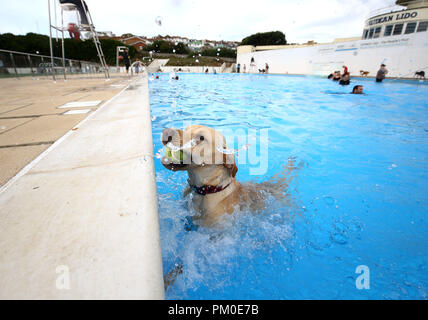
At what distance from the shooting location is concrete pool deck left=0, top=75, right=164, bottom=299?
0.81 m

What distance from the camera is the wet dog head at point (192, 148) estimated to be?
1.55 meters

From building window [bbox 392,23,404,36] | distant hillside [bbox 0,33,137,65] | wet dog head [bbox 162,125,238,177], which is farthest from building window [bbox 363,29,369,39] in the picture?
wet dog head [bbox 162,125,238,177]

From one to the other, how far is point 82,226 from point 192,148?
839mm

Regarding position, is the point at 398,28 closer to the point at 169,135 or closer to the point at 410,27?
the point at 410,27

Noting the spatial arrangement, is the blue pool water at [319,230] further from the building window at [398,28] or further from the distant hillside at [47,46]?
the distant hillside at [47,46]

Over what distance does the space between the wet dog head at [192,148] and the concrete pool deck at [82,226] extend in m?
0.23

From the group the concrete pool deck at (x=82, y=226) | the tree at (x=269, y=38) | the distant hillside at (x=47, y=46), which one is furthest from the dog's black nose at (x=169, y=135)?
the tree at (x=269, y=38)

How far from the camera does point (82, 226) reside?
43.8 inches

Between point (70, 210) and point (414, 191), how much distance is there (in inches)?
158

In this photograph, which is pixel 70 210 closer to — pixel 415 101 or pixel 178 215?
pixel 178 215

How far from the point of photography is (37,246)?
0.99 m

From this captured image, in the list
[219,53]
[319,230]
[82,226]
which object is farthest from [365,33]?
[82,226]
